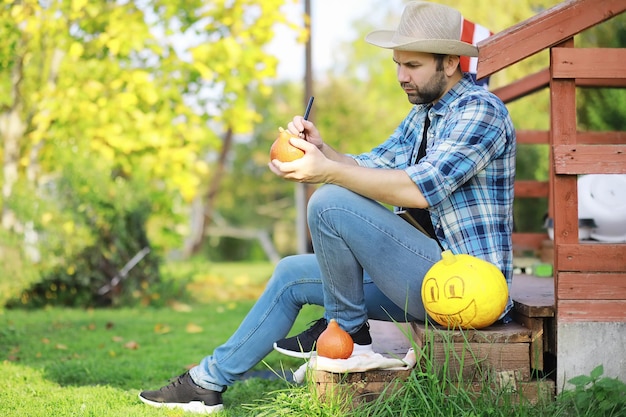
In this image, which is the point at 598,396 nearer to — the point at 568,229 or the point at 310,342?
the point at 568,229

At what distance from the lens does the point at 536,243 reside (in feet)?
17.6

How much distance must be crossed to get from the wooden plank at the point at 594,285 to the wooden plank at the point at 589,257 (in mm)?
24

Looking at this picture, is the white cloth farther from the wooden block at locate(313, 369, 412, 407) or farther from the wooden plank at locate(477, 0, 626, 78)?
the wooden plank at locate(477, 0, 626, 78)

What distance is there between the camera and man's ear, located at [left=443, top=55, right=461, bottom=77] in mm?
3035

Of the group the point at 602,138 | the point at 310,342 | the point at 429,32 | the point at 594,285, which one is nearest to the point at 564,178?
the point at 594,285

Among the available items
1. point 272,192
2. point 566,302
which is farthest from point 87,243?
point 272,192

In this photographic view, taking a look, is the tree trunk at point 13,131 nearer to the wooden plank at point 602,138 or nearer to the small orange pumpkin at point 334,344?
the wooden plank at point 602,138

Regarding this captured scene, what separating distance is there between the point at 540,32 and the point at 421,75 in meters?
0.46

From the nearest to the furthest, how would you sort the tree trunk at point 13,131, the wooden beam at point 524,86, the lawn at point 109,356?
the lawn at point 109,356, the wooden beam at point 524,86, the tree trunk at point 13,131

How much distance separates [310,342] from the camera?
3.03 meters

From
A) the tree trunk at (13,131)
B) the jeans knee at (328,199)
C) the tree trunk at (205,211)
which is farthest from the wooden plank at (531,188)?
the tree trunk at (205,211)

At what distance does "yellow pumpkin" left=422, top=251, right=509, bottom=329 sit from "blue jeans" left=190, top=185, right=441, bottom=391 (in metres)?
0.13

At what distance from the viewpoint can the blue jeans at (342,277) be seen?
110 inches

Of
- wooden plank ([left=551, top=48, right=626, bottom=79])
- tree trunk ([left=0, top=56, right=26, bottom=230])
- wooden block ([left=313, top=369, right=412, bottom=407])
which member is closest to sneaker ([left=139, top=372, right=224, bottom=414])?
wooden block ([left=313, top=369, right=412, bottom=407])
